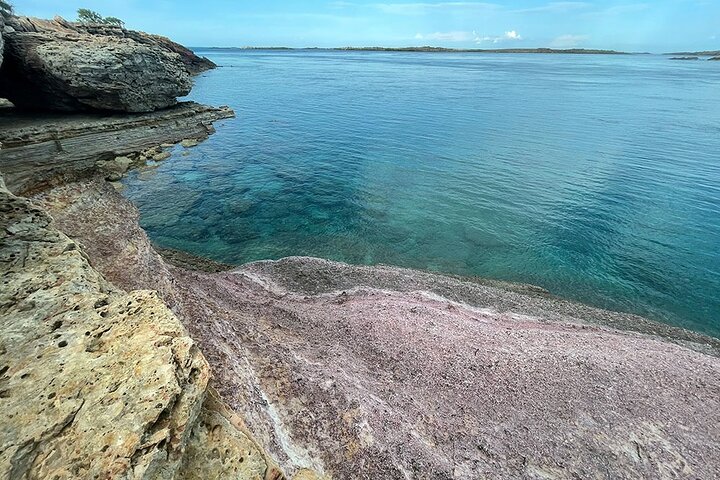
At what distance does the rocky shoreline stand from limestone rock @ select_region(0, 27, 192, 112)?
723 inches

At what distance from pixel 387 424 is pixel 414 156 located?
38185 millimetres

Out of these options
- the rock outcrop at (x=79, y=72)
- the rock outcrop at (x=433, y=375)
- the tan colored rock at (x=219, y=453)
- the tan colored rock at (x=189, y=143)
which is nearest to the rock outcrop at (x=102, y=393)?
the tan colored rock at (x=219, y=453)

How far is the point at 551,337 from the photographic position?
17078mm

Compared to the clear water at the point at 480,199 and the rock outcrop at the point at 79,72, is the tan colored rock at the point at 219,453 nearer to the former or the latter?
the clear water at the point at 480,199

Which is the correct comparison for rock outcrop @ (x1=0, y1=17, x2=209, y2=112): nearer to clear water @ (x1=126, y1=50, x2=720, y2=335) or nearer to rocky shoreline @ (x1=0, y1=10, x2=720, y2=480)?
clear water @ (x1=126, y1=50, x2=720, y2=335)

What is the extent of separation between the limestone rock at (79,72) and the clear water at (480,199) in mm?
8048

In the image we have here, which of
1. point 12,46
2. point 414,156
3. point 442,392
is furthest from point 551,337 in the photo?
point 12,46

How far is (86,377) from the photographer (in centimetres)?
652

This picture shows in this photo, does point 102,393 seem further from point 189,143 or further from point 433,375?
point 189,143

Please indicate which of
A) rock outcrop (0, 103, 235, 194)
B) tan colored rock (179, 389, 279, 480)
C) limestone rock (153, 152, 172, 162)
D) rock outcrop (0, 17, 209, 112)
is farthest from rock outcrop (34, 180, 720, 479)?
limestone rock (153, 152, 172, 162)

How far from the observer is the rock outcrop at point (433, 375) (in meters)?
10.6

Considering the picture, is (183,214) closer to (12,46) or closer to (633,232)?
(12,46)

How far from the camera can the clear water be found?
2508 cm

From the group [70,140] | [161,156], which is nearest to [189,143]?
[161,156]
